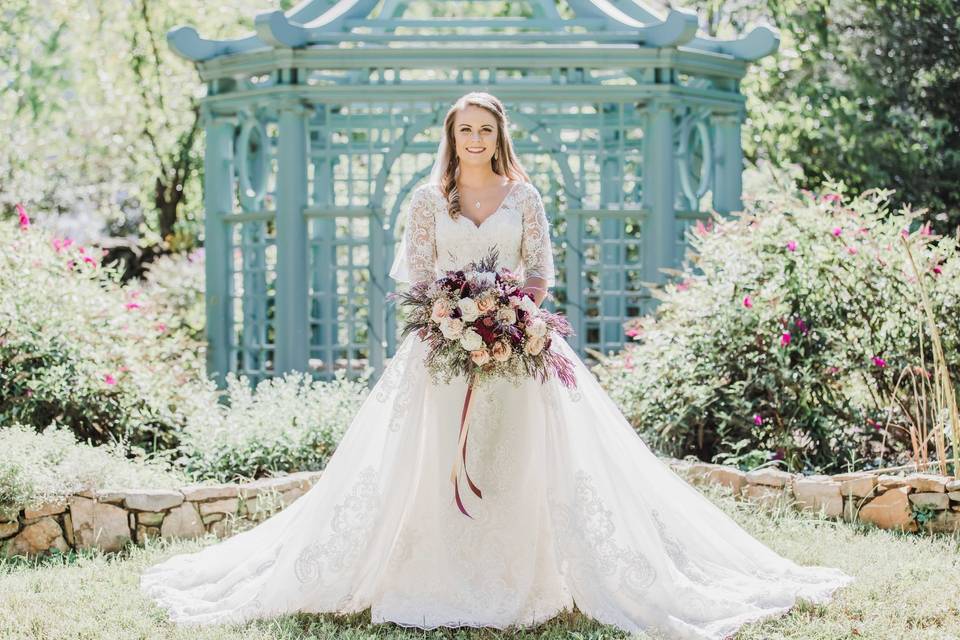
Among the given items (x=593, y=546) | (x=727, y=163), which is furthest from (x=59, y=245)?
(x=727, y=163)

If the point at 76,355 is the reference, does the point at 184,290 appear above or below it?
above

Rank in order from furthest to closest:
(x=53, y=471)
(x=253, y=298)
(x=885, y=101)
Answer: (x=885, y=101), (x=253, y=298), (x=53, y=471)

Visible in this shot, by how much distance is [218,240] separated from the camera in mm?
9344

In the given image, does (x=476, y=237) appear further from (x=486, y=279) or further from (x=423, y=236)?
(x=486, y=279)

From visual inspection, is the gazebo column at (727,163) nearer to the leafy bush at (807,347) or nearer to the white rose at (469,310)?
the leafy bush at (807,347)

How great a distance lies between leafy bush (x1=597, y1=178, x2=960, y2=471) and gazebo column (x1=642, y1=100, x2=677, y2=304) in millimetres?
1561

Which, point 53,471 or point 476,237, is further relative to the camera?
point 53,471

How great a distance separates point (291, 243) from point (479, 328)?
15.8 feet

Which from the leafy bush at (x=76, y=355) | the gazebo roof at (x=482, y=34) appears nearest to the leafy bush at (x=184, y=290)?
the gazebo roof at (x=482, y=34)

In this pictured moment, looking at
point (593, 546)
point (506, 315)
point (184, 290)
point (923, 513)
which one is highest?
point (184, 290)

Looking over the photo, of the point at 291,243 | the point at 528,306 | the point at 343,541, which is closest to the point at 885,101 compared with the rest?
the point at 291,243

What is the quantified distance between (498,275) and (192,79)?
12087 mm

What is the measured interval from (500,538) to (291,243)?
15.8 feet

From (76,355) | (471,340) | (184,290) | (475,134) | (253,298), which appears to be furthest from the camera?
(184,290)
